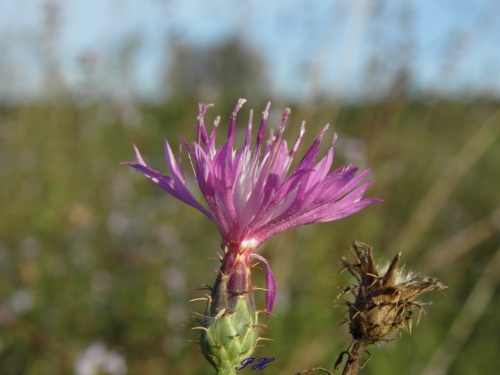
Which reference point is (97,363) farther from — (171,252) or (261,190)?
(261,190)

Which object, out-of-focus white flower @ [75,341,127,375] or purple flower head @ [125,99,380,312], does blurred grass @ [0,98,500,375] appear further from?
purple flower head @ [125,99,380,312]

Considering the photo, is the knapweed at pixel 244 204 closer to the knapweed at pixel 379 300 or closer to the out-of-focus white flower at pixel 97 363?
the knapweed at pixel 379 300

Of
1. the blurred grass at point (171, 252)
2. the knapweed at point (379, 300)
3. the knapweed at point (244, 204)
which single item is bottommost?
the knapweed at point (379, 300)

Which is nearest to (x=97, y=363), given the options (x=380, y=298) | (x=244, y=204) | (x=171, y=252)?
(x=171, y=252)

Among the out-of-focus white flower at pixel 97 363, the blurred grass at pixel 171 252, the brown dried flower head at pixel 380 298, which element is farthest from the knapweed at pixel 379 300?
the out-of-focus white flower at pixel 97 363

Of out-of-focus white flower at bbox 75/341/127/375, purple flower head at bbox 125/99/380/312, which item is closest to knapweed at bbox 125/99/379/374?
purple flower head at bbox 125/99/380/312

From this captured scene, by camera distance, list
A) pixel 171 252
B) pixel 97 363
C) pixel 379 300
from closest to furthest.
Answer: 1. pixel 379 300
2. pixel 97 363
3. pixel 171 252
